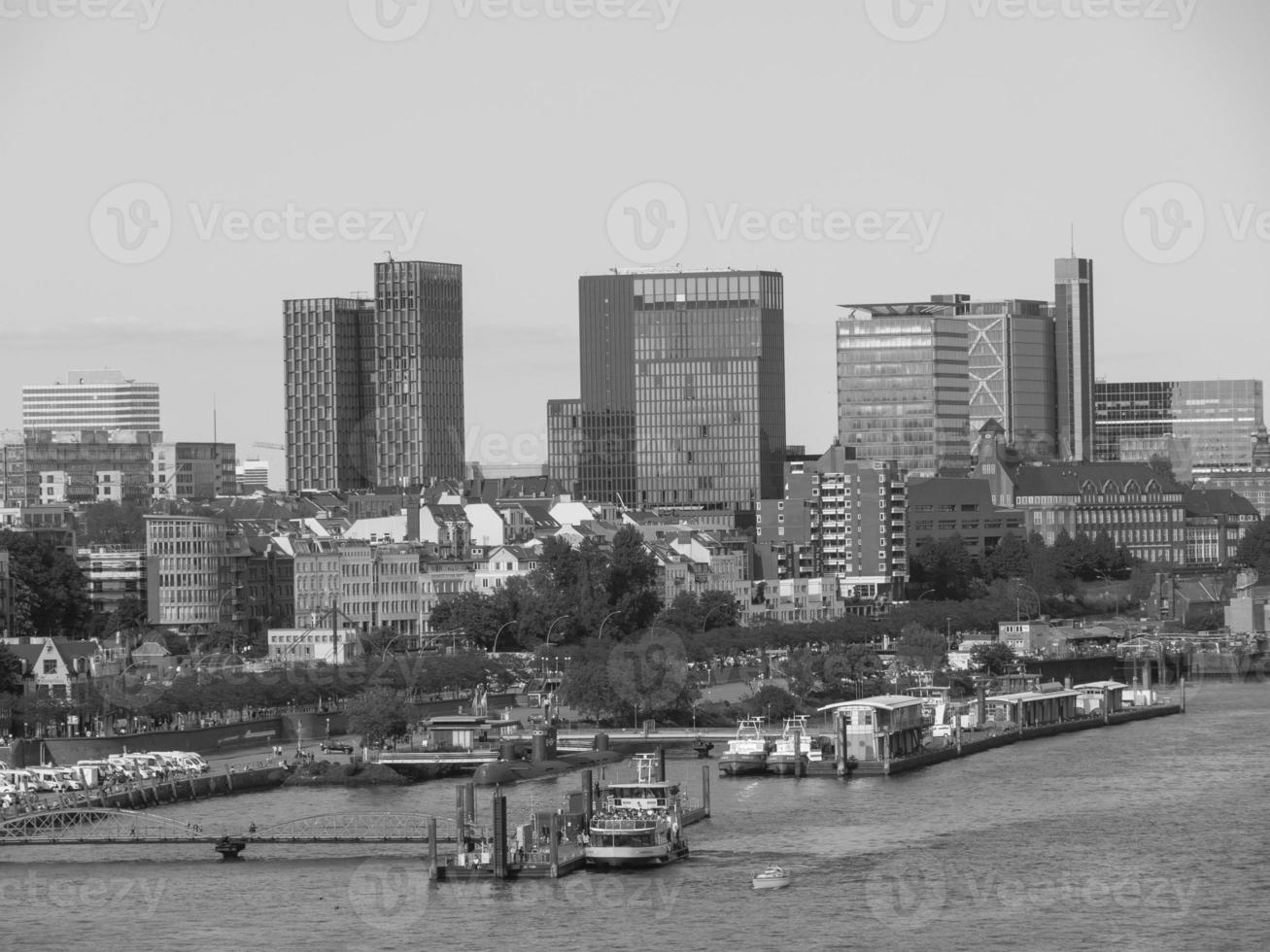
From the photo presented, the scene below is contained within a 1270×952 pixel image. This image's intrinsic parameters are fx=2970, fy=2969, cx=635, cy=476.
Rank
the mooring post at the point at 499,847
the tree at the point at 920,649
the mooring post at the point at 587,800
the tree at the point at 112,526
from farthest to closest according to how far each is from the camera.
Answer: the tree at the point at 112,526, the tree at the point at 920,649, the mooring post at the point at 587,800, the mooring post at the point at 499,847

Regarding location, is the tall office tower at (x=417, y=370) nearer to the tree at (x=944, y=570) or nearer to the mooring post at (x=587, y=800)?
the tree at (x=944, y=570)

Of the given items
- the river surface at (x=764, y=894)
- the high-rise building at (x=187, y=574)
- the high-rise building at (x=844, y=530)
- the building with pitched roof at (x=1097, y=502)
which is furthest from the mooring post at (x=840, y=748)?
the building with pitched roof at (x=1097, y=502)

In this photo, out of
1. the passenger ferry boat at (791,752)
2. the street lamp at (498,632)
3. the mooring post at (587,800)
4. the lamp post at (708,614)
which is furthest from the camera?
the lamp post at (708,614)

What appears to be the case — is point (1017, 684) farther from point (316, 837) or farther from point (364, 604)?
point (316, 837)

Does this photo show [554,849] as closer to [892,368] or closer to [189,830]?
[189,830]

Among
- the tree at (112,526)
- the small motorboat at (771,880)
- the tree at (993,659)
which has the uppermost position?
the tree at (112,526)

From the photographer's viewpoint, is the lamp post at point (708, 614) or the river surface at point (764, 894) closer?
the river surface at point (764, 894)

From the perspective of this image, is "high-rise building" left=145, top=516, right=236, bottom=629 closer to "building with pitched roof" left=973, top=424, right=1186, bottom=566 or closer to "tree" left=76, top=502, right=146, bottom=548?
"tree" left=76, top=502, right=146, bottom=548

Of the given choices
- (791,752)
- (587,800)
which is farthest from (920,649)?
(587,800)

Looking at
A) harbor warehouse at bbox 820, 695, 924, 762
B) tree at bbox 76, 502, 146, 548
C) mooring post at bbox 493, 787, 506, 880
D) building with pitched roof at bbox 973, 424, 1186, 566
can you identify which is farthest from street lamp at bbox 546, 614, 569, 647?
building with pitched roof at bbox 973, 424, 1186, 566
